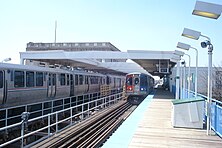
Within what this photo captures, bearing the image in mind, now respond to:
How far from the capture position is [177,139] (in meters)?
7.39

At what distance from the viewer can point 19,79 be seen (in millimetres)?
12656

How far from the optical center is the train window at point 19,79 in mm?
12320

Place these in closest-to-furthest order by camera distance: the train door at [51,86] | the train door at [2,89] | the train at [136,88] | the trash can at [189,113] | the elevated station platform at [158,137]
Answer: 1. the elevated station platform at [158,137]
2. the trash can at [189,113]
3. the train door at [2,89]
4. the train door at [51,86]
5. the train at [136,88]

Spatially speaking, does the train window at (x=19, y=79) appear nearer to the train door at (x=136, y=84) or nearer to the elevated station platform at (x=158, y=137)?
the elevated station platform at (x=158, y=137)

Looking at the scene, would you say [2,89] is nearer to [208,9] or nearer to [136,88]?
[208,9]

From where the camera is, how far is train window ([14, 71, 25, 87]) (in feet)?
40.4

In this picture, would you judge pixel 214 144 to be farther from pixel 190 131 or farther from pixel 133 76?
pixel 133 76

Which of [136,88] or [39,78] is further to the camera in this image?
[136,88]

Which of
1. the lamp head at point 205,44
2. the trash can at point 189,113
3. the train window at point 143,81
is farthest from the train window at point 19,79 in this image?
the train window at point 143,81

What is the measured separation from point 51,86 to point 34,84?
2.48 m

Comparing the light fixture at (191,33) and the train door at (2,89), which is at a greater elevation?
the light fixture at (191,33)

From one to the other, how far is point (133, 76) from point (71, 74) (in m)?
8.16

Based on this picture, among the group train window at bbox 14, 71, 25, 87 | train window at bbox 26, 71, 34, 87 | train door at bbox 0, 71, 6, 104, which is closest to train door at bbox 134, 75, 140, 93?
train window at bbox 26, 71, 34, 87

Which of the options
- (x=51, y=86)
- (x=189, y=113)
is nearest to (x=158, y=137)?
(x=189, y=113)
